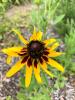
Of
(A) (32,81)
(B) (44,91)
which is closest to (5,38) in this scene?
(B) (44,91)

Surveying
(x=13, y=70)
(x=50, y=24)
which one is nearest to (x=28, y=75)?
(x=13, y=70)

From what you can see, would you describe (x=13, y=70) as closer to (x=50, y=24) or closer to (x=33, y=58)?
(x=33, y=58)

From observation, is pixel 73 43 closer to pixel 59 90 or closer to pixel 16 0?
pixel 59 90

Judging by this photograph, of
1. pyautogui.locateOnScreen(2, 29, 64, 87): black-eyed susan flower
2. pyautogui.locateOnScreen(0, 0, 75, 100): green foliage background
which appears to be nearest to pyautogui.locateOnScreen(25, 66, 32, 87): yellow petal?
pyautogui.locateOnScreen(2, 29, 64, 87): black-eyed susan flower

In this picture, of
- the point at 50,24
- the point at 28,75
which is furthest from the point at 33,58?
the point at 50,24

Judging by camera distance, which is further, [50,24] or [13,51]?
[50,24]

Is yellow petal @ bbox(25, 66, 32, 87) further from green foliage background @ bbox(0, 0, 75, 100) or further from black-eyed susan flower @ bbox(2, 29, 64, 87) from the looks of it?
green foliage background @ bbox(0, 0, 75, 100)

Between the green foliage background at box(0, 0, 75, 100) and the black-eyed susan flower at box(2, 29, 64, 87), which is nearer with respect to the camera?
the black-eyed susan flower at box(2, 29, 64, 87)

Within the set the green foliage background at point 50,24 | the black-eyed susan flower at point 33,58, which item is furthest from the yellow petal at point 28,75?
the green foliage background at point 50,24

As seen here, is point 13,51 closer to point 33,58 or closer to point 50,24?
point 33,58

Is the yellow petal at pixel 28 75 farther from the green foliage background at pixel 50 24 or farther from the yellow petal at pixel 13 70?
the green foliage background at pixel 50 24

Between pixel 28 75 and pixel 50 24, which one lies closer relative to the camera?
pixel 28 75

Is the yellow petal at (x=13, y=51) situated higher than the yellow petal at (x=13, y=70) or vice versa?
the yellow petal at (x=13, y=51)

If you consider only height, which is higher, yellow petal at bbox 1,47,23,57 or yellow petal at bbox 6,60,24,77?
yellow petal at bbox 1,47,23,57
